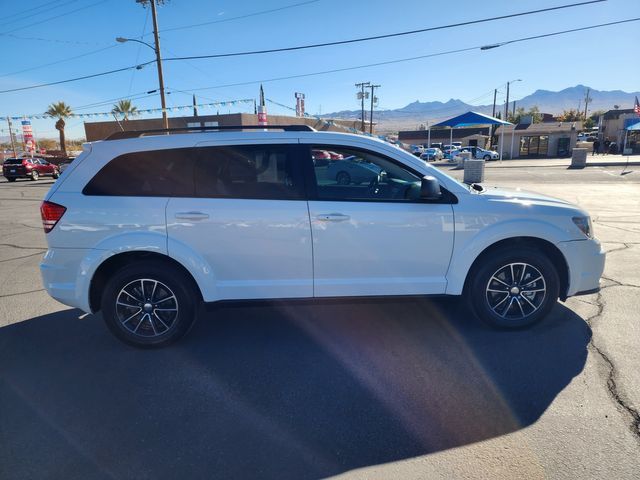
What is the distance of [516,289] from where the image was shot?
3.92 meters

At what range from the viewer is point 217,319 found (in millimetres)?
4512

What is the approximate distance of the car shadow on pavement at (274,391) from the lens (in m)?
2.53

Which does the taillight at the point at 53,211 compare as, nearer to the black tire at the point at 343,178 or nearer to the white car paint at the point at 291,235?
the white car paint at the point at 291,235

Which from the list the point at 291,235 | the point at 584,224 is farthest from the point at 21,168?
the point at 584,224

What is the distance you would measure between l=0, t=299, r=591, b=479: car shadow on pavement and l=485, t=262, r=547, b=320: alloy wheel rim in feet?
0.84

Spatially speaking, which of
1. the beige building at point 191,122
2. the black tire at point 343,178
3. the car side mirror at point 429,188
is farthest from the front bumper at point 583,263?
the beige building at point 191,122

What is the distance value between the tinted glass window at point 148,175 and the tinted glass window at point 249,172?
12cm

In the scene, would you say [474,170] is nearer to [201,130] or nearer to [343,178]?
[343,178]

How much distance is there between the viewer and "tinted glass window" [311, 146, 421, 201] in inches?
148

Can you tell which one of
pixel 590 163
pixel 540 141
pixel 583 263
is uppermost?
pixel 540 141

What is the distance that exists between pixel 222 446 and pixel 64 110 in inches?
2427

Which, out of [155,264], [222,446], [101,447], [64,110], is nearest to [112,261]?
[155,264]

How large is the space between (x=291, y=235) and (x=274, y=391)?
50.0 inches

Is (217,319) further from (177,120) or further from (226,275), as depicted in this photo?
(177,120)
